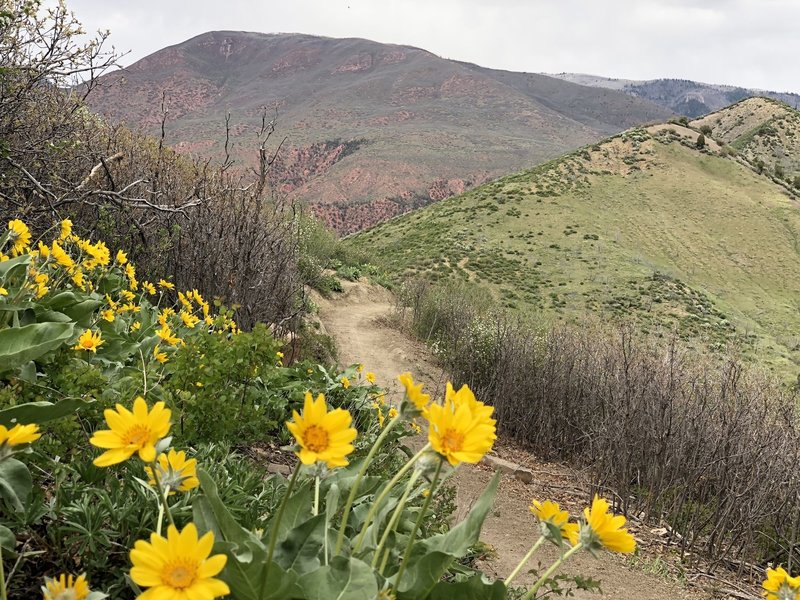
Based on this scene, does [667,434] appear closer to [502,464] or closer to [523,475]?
[523,475]

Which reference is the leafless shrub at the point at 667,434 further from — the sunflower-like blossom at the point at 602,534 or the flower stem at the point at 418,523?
the flower stem at the point at 418,523

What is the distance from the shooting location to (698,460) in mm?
6223

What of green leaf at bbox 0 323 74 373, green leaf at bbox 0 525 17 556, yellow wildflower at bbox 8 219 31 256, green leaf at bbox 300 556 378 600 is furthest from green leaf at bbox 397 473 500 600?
→ yellow wildflower at bbox 8 219 31 256

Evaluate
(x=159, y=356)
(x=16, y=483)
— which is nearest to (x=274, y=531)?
(x=16, y=483)

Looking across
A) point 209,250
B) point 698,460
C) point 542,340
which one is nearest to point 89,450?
point 209,250

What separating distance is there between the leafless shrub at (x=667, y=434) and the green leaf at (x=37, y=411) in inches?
231

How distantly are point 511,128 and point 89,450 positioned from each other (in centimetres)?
10109

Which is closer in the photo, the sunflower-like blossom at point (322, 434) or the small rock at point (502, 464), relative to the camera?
the sunflower-like blossom at point (322, 434)

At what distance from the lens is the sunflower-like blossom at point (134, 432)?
0.80 metres

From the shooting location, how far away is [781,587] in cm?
106

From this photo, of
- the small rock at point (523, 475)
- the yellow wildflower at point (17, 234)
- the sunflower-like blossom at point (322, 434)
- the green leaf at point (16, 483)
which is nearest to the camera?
the sunflower-like blossom at point (322, 434)

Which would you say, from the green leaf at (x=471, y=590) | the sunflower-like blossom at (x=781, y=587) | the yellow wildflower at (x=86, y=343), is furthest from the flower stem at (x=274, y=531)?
the yellow wildflower at (x=86, y=343)

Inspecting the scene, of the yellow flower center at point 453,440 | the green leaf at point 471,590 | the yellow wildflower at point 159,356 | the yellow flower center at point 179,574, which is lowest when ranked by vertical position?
the green leaf at point 471,590

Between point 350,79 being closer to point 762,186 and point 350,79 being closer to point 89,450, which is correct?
point 762,186
